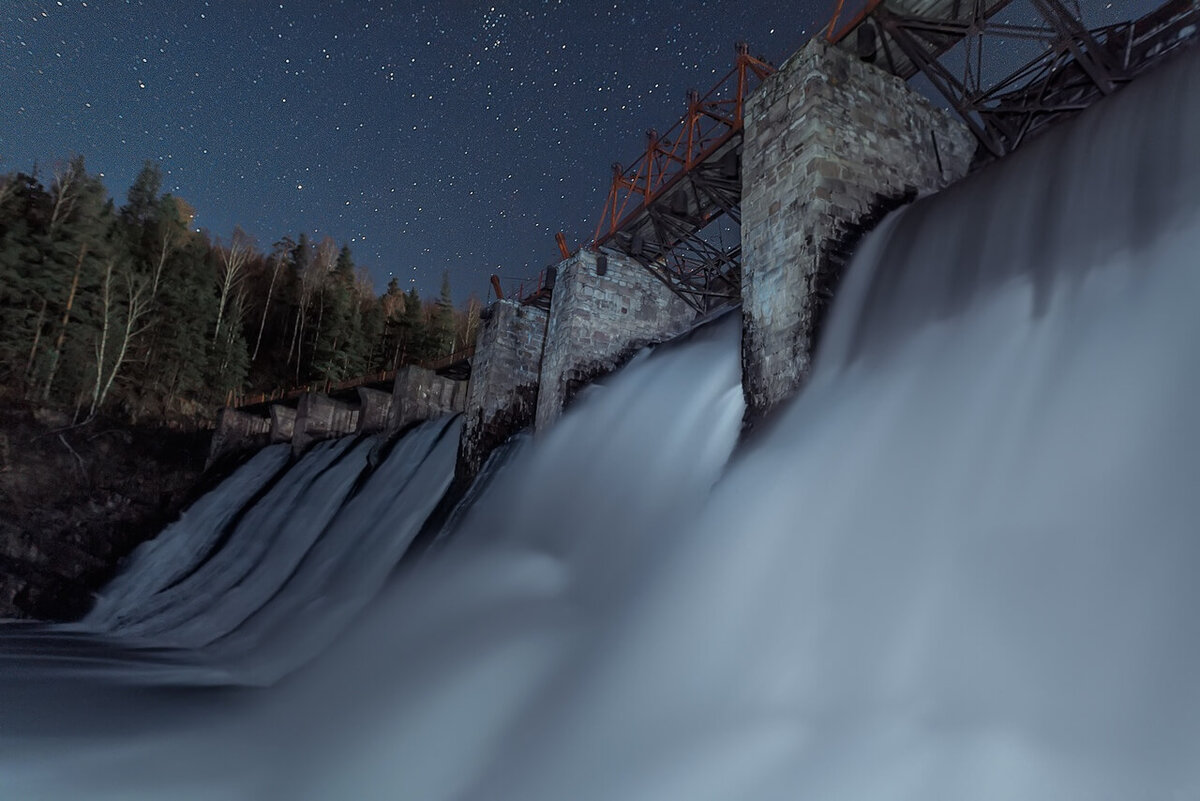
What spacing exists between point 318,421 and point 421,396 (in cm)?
523

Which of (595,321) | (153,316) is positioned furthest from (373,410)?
(153,316)

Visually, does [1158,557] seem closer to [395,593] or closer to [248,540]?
[395,593]

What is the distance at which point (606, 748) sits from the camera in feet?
12.8

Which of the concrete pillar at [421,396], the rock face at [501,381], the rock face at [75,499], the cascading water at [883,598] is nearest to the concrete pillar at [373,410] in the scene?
the concrete pillar at [421,396]

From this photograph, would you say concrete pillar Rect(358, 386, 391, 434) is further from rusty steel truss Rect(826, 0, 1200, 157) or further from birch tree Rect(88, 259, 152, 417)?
rusty steel truss Rect(826, 0, 1200, 157)

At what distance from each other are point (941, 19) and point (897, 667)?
6.56 meters

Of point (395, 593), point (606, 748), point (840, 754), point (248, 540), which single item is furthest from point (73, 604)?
point (840, 754)

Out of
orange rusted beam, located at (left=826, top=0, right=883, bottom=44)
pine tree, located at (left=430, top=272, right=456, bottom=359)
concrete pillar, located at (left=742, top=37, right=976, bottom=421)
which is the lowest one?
concrete pillar, located at (left=742, top=37, right=976, bottom=421)

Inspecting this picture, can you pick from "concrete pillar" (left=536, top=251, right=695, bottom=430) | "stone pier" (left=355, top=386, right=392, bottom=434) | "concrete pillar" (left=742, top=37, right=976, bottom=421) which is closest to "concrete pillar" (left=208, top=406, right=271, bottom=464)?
"stone pier" (left=355, top=386, right=392, bottom=434)

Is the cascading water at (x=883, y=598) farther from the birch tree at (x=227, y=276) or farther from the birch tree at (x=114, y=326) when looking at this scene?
the birch tree at (x=227, y=276)

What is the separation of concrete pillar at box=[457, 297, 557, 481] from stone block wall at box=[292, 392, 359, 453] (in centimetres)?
1130

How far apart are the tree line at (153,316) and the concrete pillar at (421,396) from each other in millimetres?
13165

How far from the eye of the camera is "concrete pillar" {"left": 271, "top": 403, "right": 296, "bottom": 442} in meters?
24.2

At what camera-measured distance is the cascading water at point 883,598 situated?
2920 millimetres
